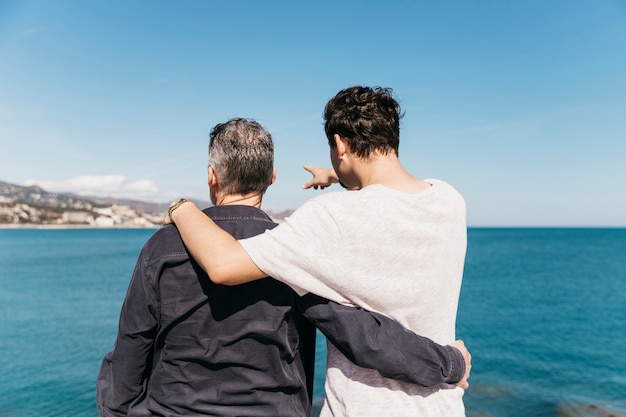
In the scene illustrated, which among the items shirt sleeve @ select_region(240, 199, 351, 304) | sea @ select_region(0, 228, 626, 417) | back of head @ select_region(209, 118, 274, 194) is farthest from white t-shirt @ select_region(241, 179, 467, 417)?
sea @ select_region(0, 228, 626, 417)

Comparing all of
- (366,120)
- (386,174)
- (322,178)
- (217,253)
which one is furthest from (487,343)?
(217,253)

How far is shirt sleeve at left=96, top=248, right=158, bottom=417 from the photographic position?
2029 mm

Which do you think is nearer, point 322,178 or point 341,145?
point 341,145

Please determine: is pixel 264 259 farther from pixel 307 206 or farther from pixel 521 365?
pixel 521 365

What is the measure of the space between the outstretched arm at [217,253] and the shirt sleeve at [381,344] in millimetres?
296

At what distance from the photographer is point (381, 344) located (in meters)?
1.80

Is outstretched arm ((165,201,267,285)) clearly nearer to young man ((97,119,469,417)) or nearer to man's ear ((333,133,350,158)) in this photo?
young man ((97,119,469,417))

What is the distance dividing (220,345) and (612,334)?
92.7 ft

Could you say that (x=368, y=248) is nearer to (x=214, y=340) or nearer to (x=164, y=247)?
(x=214, y=340)

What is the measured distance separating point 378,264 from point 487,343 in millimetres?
22184

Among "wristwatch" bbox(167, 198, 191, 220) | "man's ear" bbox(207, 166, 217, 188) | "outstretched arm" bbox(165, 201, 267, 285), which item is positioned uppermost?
"man's ear" bbox(207, 166, 217, 188)

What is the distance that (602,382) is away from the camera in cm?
1673

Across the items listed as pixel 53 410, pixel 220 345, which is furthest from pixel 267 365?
pixel 53 410

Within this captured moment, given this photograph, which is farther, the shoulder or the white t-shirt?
the shoulder
